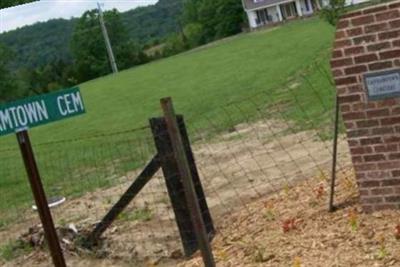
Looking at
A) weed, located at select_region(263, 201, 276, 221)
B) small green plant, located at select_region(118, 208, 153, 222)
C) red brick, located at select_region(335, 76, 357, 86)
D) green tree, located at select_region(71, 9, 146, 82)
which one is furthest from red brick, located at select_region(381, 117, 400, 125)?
green tree, located at select_region(71, 9, 146, 82)

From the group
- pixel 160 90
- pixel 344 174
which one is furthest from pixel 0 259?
pixel 160 90

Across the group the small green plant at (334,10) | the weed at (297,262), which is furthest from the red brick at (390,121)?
the small green plant at (334,10)

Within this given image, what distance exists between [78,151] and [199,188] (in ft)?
30.0

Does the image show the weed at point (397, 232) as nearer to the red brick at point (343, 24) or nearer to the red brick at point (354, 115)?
the red brick at point (354, 115)

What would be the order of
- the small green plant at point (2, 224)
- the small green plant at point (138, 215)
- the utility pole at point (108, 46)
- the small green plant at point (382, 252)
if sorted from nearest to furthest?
1. the small green plant at point (382, 252)
2. the small green plant at point (138, 215)
3. the small green plant at point (2, 224)
4. the utility pole at point (108, 46)

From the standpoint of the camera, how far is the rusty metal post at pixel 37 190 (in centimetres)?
503

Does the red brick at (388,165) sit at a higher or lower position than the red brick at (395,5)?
lower

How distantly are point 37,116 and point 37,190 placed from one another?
0.45 meters

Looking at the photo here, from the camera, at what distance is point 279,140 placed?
12719mm

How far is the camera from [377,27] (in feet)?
21.1

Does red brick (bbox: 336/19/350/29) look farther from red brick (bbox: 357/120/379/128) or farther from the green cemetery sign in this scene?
the green cemetery sign

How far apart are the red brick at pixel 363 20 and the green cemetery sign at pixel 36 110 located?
2.47 metres

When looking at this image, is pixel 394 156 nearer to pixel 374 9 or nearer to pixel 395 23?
pixel 395 23

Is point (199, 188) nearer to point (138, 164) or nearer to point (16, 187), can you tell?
point (138, 164)
